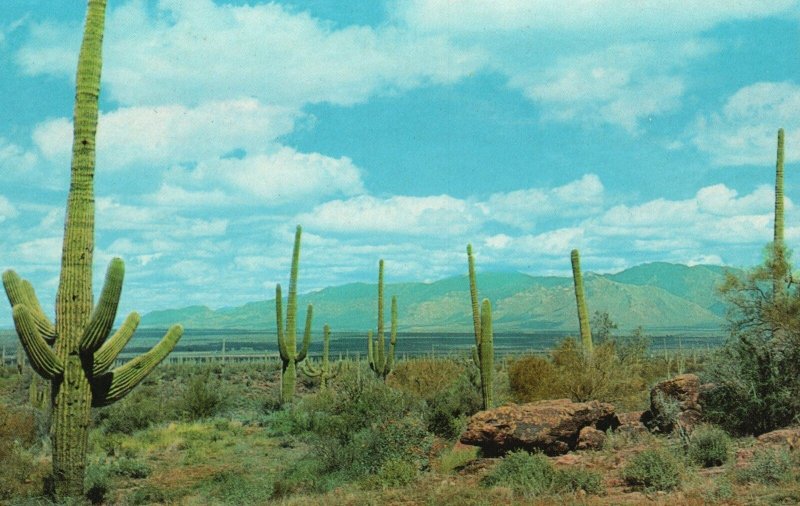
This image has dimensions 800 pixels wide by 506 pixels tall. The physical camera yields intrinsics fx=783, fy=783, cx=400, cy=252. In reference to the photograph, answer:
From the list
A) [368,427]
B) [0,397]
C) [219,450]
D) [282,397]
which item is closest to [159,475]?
[219,450]

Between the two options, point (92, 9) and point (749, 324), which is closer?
point (92, 9)

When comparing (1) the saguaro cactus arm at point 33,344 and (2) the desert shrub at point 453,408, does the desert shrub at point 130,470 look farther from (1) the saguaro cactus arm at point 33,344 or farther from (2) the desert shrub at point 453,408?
(2) the desert shrub at point 453,408

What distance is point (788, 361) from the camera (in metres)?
17.7

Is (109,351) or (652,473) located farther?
(652,473)

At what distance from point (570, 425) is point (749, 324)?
600 cm

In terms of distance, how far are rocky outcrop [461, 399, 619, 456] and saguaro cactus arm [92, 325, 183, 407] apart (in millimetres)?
6582

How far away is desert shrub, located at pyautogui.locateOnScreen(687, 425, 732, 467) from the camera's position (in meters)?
14.4

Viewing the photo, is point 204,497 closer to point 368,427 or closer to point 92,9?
point 368,427

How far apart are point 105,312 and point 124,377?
1.48 meters

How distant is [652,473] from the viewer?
12812 millimetres

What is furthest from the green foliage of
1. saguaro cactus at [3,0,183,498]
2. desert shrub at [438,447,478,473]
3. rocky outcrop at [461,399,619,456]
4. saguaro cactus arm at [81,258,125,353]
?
saguaro cactus arm at [81,258,125,353]

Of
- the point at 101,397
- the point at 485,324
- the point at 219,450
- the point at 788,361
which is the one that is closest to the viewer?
the point at 101,397

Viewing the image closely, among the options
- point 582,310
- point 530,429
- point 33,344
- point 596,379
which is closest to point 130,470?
point 33,344

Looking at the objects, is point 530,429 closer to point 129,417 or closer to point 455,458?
point 455,458
